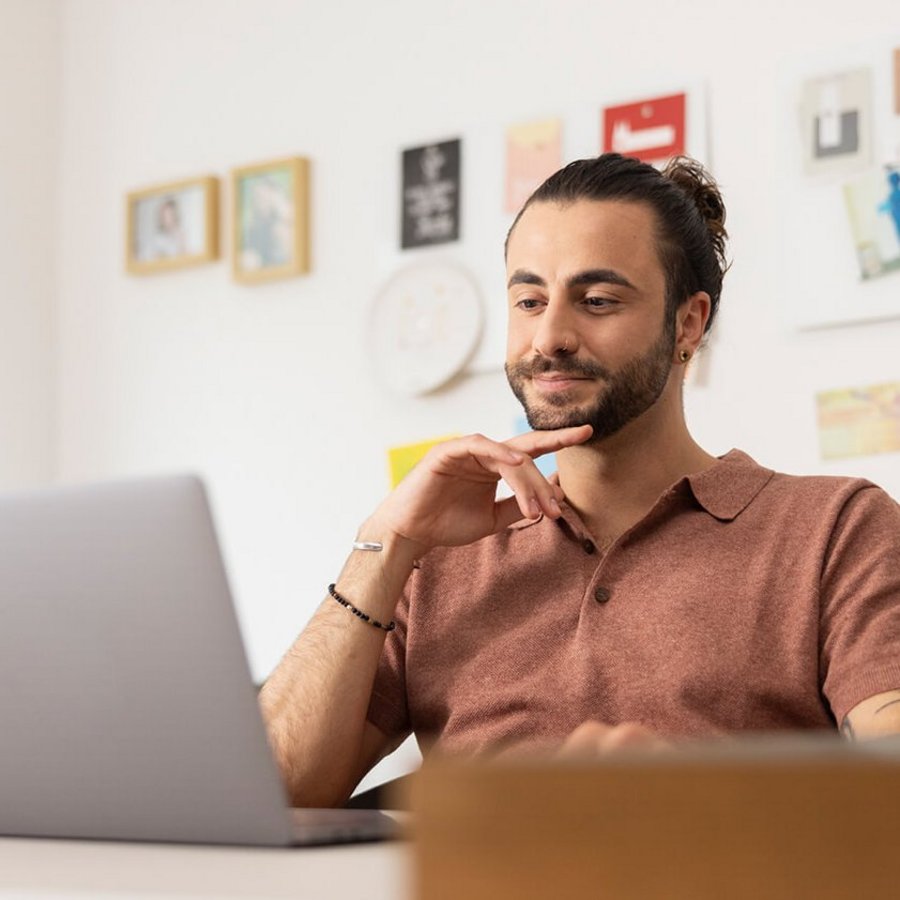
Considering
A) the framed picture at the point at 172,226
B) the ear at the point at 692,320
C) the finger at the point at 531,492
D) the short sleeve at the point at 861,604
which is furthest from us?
the framed picture at the point at 172,226

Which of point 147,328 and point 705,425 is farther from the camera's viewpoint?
point 147,328

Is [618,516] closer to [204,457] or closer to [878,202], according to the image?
[878,202]

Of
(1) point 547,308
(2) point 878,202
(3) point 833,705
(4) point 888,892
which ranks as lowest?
(3) point 833,705

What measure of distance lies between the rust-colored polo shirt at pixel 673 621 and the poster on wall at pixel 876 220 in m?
0.67

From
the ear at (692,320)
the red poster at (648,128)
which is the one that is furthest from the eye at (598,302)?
the red poster at (648,128)

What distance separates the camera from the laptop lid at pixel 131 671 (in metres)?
0.76

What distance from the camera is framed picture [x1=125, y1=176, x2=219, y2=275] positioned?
2.76 metres

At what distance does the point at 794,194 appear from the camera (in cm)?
214

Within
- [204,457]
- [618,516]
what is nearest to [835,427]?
[618,516]

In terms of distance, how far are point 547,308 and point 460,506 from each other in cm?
24

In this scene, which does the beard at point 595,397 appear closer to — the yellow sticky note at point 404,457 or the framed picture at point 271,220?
the yellow sticky note at point 404,457

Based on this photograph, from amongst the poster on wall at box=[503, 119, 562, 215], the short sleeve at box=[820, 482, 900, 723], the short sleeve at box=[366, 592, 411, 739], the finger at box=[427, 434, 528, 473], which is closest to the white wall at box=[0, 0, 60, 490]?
the poster on wall at box=[503, 119, 562, 215]

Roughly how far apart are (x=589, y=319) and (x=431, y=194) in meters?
1.04

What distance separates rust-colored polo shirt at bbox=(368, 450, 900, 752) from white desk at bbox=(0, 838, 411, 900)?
1.83 ft
